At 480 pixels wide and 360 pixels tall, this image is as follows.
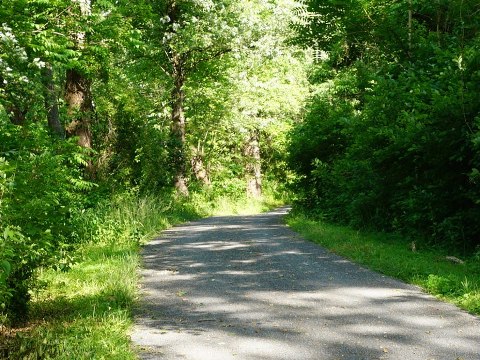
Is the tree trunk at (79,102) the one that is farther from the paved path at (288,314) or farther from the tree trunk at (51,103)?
the paved path at (288,314)

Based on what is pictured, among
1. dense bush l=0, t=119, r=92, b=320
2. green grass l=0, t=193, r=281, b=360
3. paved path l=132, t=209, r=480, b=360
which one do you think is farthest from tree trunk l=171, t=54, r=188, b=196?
dense bush l=0, t=119, r=92, b=320

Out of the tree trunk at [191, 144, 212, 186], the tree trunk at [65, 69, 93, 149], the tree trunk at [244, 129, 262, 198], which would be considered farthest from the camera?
the tree trunk at [244, 129, 262, 198]

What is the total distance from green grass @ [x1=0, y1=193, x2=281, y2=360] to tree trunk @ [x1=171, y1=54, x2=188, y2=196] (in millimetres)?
7993

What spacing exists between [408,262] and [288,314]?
3.71 meters

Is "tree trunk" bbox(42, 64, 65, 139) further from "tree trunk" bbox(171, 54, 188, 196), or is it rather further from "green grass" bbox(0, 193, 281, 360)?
"tree trunk" bbox(171, 54, 188, 196)

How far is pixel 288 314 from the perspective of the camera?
280 inches

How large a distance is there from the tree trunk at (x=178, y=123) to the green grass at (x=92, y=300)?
7993 millimetres

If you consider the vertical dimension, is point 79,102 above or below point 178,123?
above

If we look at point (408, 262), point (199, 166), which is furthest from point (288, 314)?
point (199, 166)

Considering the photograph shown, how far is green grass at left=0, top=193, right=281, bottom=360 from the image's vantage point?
5.81m

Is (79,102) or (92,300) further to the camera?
(79,102)

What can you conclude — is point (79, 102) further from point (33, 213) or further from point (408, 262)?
point (408, 262)

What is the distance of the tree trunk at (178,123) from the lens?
78.2 ft

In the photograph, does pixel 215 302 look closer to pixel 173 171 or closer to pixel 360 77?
pixel 360 77
